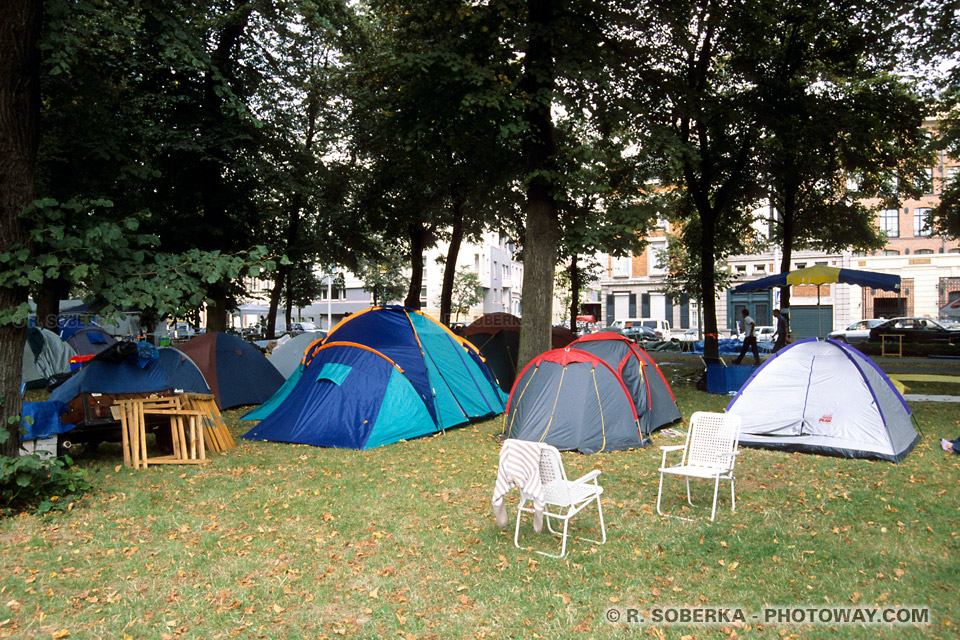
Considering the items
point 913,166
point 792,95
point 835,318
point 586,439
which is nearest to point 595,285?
point 835,318

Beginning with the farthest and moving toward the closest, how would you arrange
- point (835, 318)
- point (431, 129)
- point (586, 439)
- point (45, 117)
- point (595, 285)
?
point (595, 285) → point (835, 318) → point (431, 129) → point (45, 117) → point (586, 439)

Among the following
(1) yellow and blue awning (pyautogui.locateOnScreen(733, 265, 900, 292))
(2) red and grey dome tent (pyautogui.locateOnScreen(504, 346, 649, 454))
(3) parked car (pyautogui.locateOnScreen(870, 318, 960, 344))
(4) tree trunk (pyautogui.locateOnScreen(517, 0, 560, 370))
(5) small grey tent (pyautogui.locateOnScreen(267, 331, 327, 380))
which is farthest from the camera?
(3) parked car (pyautogui.locateOnScreen(870, 318, 960, 344))

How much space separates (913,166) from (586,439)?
665 inches

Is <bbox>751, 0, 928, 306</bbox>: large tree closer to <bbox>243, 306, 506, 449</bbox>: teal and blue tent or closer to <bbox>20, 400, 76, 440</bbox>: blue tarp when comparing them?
<bbox>243, 306, 506, 449</bbox>: teal and blue tent

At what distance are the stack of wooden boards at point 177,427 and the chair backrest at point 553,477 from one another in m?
5.17

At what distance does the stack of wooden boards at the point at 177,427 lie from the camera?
26.6 feet

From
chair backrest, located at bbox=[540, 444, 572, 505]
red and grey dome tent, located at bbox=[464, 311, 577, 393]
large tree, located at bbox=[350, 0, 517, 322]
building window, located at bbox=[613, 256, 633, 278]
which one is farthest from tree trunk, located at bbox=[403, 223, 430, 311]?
building window, located at bbox=[613, 256, 633, 278]

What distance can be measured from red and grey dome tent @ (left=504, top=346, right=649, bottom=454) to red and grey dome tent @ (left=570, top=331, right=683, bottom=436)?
1.28ft

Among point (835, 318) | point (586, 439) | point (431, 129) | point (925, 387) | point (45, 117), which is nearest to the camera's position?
point (586, 439)

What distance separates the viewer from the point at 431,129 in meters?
12.7

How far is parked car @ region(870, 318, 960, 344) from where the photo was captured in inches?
1001

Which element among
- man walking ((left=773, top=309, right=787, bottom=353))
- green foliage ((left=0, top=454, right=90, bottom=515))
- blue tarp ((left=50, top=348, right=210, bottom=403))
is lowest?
green foliage ((left=0, top=454, right=90, bottom=515))

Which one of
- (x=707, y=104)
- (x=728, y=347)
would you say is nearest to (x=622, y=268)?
(x=728, y=347)

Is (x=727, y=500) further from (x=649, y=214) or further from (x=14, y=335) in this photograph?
(x=14, y=335)
